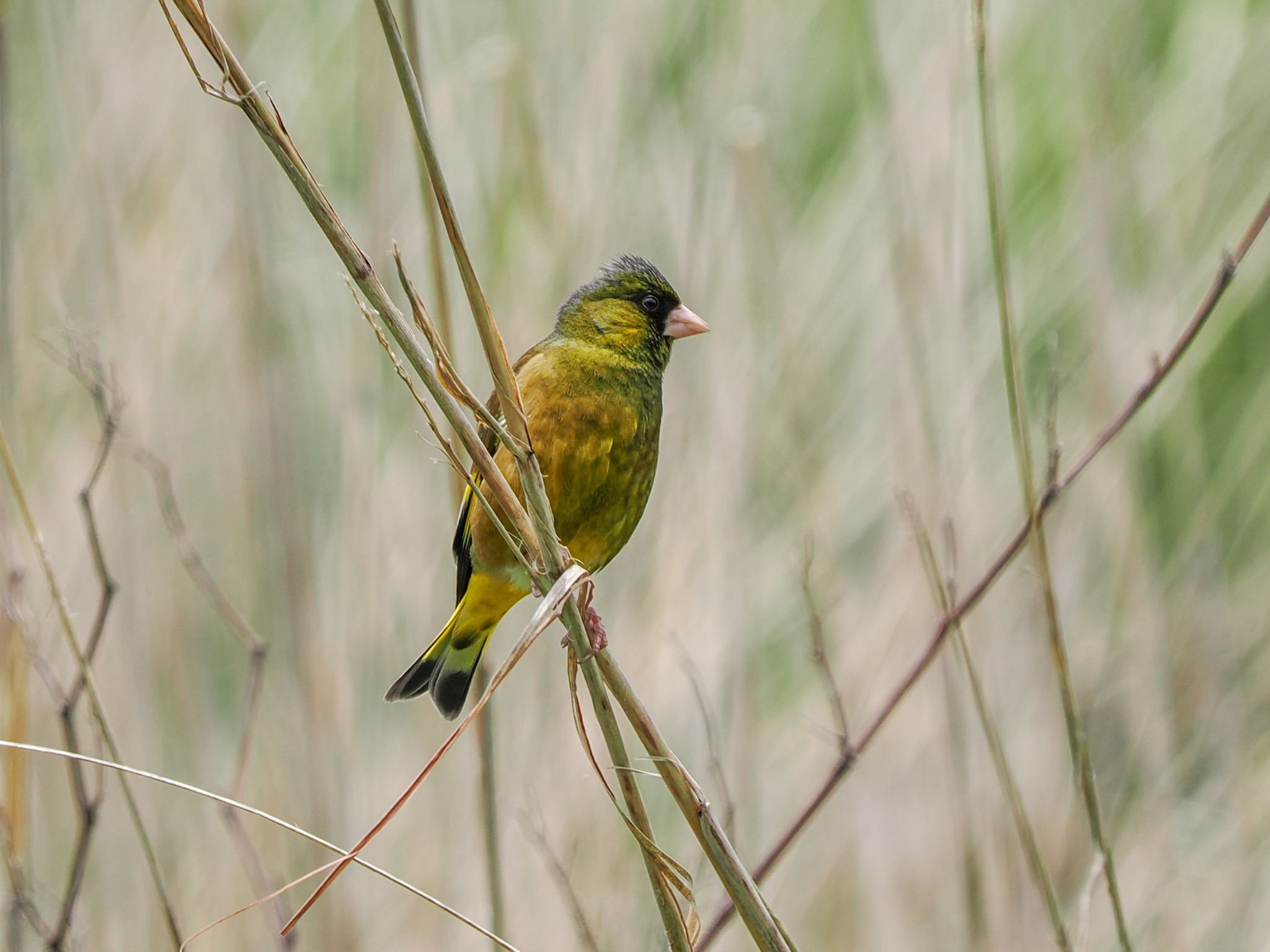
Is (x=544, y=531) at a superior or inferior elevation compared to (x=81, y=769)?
superior

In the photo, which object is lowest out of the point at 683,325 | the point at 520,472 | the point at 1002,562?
the point at 1002,562

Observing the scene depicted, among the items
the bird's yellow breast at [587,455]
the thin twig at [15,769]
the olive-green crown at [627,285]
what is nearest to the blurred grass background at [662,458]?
the olive-green crown at [627,285]

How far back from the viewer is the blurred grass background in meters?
2.36

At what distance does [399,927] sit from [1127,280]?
1.91 metres

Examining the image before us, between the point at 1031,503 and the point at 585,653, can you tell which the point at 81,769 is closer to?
the point at 585,653

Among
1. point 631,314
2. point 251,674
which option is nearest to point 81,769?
point 251,674

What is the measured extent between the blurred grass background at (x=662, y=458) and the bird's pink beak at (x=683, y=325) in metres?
0.16

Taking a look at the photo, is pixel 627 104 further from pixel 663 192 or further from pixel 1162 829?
pixel 1162 829

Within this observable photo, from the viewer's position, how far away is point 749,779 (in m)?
2.48

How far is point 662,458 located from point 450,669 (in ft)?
2.06

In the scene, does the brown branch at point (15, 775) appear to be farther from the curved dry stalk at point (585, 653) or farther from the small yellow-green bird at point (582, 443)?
the curved dry stalk at point (585, 653)

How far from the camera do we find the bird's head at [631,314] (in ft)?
7.32

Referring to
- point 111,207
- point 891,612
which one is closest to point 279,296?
point 111,207

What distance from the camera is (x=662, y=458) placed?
254 cm
